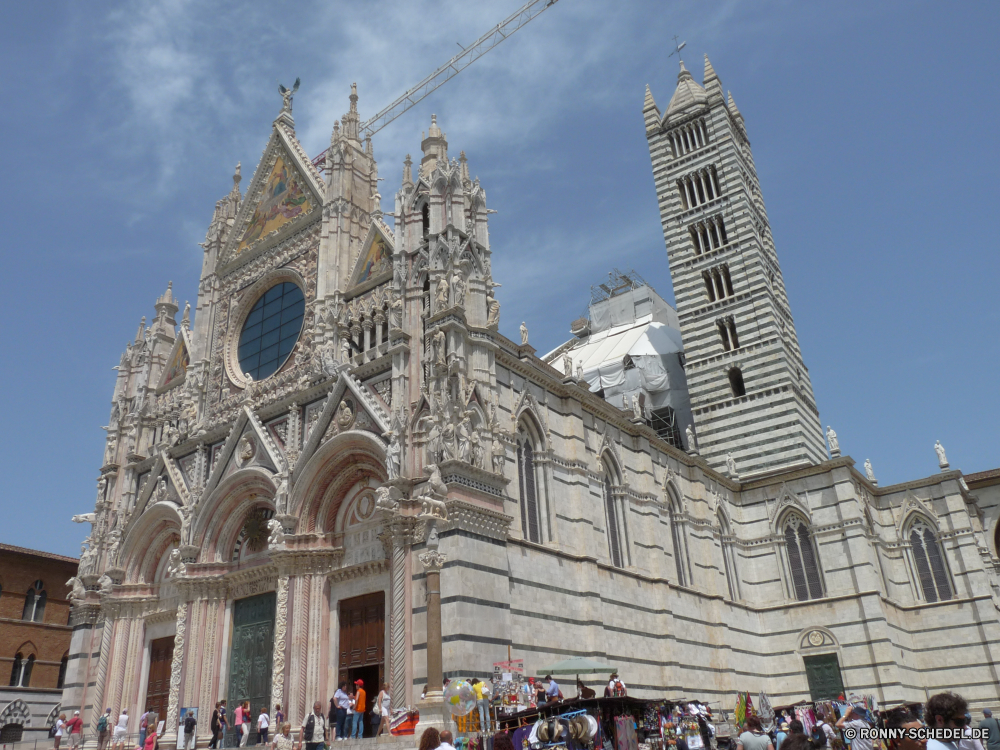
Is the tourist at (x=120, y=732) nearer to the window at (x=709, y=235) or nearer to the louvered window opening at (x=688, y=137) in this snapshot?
the window at (x=709, y=235)

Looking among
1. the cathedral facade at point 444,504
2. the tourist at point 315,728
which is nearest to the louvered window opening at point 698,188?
the cathedral facade at point 444,504

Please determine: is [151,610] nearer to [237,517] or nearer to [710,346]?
[237,517]

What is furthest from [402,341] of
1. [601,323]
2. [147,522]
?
[601,323]

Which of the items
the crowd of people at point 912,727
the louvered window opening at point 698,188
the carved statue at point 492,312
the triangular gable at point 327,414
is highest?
the louvered window opening at point 698,188

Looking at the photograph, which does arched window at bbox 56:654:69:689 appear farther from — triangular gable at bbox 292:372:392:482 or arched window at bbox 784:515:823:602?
arched window at bbox 784:515:823:602

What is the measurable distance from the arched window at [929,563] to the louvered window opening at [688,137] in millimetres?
20243

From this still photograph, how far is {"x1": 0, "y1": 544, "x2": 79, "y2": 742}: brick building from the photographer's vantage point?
30.5 m

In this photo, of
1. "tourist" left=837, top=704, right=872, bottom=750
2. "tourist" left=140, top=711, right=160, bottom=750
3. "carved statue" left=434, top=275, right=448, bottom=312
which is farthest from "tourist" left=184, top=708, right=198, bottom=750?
"tourist" left=837, top=704, right=872, bottom=750

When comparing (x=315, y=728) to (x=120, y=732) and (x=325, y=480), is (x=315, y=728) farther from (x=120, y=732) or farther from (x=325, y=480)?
(x=120, y=732)

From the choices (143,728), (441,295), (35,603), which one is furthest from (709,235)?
(35,603)

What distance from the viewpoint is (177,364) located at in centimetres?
2959

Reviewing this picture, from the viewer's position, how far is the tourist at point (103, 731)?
23391mm

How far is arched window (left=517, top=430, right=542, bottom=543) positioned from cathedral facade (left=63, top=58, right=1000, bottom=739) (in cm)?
12

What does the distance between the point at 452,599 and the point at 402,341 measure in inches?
271
